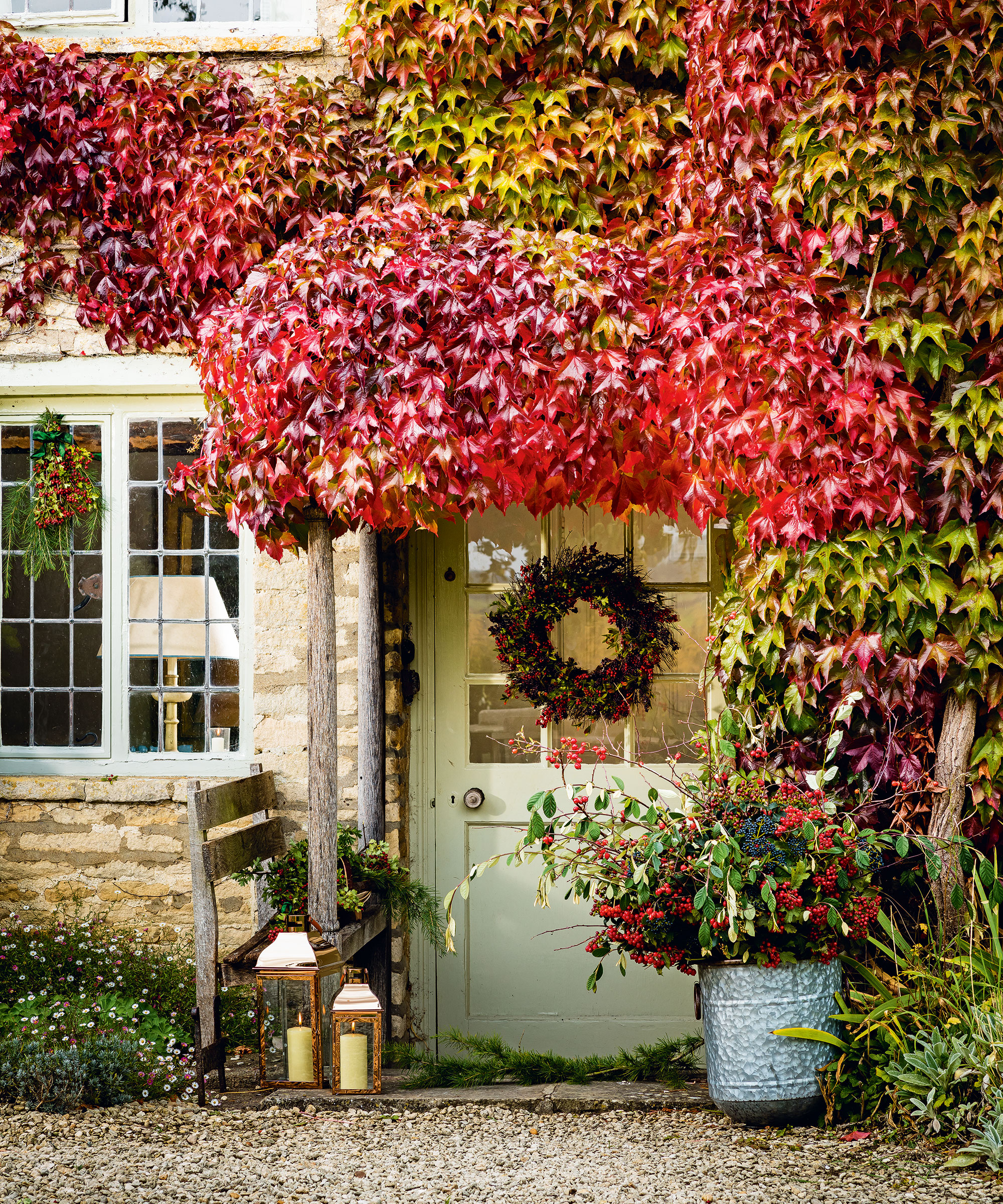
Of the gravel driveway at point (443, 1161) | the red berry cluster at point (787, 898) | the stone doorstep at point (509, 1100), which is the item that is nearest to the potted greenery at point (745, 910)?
the red berry cluster at point (787, 898)

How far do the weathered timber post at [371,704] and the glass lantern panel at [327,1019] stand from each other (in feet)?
2.09

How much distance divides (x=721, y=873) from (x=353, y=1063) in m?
1.41

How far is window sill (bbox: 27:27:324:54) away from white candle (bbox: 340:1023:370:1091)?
3.83 m

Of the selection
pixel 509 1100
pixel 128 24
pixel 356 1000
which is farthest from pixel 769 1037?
pixel 128 24

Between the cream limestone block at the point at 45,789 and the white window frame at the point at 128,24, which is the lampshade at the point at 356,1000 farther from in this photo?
the white window frame at the point at 128,24

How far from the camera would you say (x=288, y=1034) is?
11.1 ft

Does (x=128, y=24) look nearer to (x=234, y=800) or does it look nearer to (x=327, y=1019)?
(x=234, y=800)

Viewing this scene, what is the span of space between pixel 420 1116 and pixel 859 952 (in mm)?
1475

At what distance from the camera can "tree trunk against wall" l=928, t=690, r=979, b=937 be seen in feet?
10.6

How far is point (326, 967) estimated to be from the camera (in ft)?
11.0

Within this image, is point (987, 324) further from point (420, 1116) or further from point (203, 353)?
point (420, 1116)

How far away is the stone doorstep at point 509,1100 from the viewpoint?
3268mm

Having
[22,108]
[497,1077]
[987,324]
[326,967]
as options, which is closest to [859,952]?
[497,1077]

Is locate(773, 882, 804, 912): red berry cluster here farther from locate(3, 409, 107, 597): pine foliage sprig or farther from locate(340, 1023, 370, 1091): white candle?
locate(3, 409, 107, 597): pine foliage sprig
